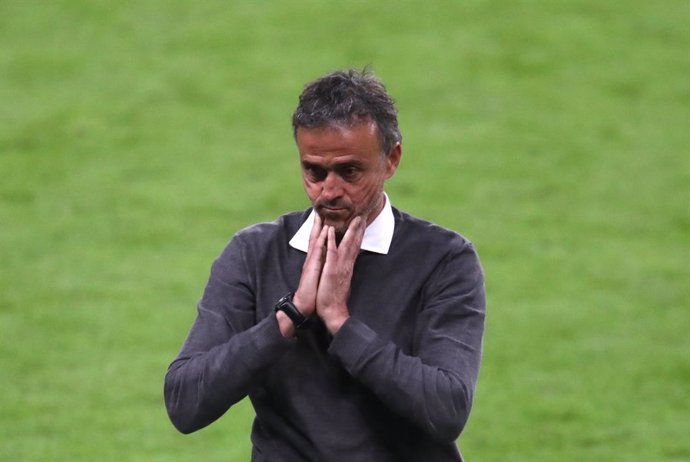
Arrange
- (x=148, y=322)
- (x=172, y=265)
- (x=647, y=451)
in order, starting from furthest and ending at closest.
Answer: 1. (x=172, y=265)
2. (x=148, y=322)
3. (x=647, y=451)

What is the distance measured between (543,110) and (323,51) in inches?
80.8

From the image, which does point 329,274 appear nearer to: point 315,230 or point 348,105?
point 315,230

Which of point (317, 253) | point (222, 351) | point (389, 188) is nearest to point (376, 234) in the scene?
point (317, 253)

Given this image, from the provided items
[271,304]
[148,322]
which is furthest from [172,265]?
[271,304]

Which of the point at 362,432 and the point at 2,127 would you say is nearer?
the point at 362,432

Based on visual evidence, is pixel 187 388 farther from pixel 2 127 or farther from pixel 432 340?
pixel 2 127

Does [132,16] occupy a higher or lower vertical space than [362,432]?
higher

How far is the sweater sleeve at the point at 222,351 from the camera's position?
3459 mm

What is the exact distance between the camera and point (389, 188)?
11.1m

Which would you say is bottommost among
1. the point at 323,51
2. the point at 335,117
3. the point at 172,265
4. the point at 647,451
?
the point at 647,451

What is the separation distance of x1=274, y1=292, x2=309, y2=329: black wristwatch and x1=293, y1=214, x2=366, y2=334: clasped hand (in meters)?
0.01

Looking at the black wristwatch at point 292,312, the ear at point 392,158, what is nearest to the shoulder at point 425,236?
the ear at point 392,158

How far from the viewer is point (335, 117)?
3479 millimetres

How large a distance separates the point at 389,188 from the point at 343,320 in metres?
7.62
